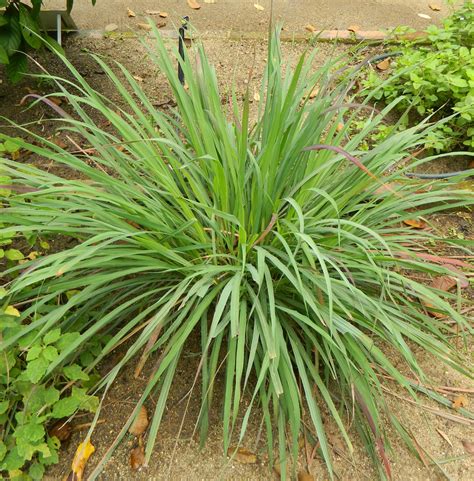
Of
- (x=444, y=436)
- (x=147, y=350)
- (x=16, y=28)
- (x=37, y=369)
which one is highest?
(x=16, y=28)

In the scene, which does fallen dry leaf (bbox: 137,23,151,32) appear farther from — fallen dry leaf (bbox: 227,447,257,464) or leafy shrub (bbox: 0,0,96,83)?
fallen dry leaf (bbox: 227,447,257,464)

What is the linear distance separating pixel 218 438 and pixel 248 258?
545 mm

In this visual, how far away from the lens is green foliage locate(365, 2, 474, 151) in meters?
2.25

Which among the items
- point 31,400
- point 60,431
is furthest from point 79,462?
point 31,400

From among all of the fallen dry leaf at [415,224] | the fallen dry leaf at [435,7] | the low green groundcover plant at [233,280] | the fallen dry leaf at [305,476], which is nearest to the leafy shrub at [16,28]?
the low green groundcover plant at [233,280]

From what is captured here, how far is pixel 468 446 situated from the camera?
5.00 feet

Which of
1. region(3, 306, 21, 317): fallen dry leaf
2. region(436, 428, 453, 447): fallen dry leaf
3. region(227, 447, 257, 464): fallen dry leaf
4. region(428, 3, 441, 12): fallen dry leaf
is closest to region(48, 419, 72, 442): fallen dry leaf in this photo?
region(3, 306, 21, 317): fallen dry leaf

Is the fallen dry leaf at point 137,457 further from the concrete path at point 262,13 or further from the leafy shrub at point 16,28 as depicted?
the concrete path at point 262,13

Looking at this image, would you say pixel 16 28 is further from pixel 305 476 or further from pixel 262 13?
pixel 305 476

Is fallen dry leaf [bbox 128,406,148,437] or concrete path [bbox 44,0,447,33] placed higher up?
concrete path [bbox 44,0,447,33]

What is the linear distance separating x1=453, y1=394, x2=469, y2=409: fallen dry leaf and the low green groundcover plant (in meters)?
0.21

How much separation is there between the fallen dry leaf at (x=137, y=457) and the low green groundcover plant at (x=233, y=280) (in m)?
0.16

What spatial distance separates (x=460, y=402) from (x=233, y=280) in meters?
0.89

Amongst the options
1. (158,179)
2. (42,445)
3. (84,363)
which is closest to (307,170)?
(158,179)
